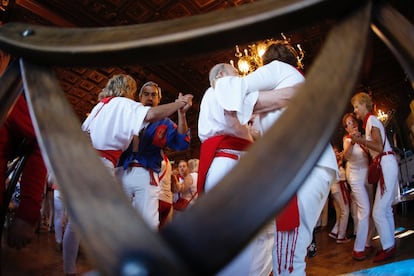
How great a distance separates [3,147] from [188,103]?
1420 millimetres

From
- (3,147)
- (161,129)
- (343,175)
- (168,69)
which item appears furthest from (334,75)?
(168,69)

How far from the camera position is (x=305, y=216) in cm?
136

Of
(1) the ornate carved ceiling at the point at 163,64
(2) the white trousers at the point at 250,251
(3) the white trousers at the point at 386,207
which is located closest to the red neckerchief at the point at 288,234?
(2) the white trousers at the point at 250,251

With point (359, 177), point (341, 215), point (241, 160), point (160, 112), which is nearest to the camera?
point (241, 160)

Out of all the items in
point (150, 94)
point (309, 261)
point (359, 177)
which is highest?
point (150, 94)

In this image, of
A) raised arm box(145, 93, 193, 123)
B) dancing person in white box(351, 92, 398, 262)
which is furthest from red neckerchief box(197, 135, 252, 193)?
dancing person in white box(351, 92, 398, 262)

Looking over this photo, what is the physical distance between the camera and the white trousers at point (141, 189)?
2.31 m

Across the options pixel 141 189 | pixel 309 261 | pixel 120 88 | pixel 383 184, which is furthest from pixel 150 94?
pixel 383 184

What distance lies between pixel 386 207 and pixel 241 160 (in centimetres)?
312

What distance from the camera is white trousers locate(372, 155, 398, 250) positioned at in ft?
9.23

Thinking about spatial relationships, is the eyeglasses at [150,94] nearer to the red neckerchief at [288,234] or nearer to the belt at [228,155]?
the belt at [228,155]

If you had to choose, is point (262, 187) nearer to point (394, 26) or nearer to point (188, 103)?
point (394, 26)

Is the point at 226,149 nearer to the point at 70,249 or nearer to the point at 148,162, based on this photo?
the point at 148,162

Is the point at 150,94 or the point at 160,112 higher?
the point at 150,94
